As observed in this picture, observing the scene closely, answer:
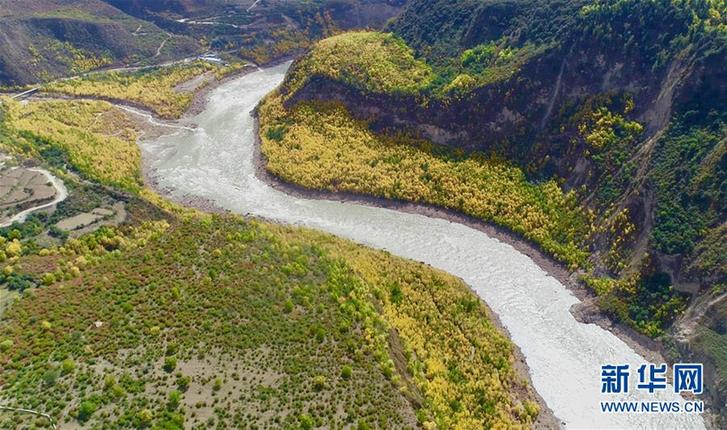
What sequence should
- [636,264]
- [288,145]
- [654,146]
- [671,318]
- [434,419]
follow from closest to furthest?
[434,419], [671,318], [636,264], [654,146], [288,145]

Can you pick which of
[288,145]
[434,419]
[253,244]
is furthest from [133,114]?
[434,419]

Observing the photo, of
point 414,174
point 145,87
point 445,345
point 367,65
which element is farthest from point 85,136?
point 445,345

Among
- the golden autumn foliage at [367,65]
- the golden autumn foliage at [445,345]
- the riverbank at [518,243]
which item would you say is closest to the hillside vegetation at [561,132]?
the golden autumn foliage at [367,65]

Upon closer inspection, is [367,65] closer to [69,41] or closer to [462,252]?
[462,252]

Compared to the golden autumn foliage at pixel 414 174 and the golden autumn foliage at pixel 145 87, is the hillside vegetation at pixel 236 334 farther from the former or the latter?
the golden autumn foliage at pixel 145 87

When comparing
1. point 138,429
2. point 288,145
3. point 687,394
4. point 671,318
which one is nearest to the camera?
point 138,429

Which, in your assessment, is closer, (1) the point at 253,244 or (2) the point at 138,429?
(2) the point at 138,429

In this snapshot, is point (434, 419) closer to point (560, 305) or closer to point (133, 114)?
point (560, 305)
